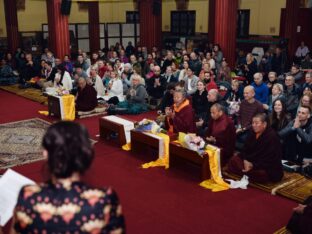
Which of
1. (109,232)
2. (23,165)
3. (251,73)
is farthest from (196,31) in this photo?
(109,232)

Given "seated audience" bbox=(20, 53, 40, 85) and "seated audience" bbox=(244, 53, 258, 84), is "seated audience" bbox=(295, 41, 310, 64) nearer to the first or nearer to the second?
"seated audience" bbox=(244, 53, 258, 84)

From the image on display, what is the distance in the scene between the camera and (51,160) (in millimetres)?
1642

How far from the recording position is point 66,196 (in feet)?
5.51

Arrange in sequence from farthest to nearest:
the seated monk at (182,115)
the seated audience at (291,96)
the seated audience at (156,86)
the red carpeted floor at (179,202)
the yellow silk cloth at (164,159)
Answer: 1. the seated audience at (156,86)
2. the seated audience at (291,96)
3. the seated monk at (182,115)
4. the yellow silk cloth at (164,159)
5. the red carpeted floor at (179,202)

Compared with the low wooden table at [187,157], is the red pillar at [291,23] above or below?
above

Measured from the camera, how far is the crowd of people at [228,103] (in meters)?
5.36

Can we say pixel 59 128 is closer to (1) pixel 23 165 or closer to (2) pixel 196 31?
(1) pixel 23 165

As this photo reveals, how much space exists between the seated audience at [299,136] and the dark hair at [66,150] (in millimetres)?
4595

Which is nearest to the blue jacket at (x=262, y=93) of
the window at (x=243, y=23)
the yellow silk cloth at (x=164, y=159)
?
the yellow silk cloth at (x=164, y=159)

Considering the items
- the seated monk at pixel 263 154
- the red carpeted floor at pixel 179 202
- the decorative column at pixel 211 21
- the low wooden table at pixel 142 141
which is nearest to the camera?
the red carpeted floor at pixel 179 202

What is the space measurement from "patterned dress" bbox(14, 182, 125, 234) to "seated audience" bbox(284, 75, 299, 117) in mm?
5941

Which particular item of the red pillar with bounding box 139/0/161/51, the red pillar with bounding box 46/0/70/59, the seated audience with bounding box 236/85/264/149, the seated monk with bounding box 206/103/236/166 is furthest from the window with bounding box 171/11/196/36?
the seated monk with bounding box 206/103/236/166

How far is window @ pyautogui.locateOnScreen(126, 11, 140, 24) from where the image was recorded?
21.0 meters

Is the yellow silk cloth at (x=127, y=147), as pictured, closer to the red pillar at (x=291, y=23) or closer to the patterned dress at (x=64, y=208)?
the patterned dress at (x=64, y=208)
